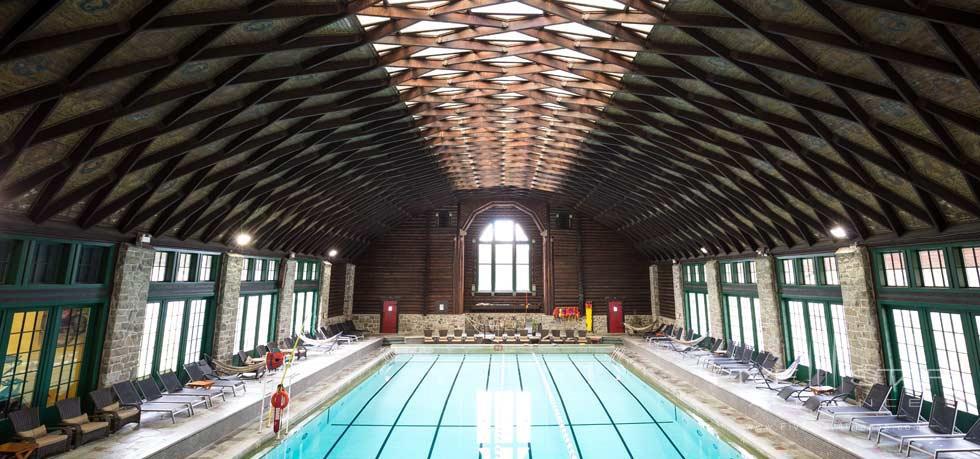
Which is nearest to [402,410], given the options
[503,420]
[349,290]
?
[503,420]

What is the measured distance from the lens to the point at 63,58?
14.5ft

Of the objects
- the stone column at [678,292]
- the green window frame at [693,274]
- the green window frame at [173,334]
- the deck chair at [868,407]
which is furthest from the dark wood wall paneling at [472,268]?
the deck chair at [868,407]

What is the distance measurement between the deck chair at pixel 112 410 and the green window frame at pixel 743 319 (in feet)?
48.1

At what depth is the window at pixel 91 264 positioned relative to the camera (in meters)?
7.66

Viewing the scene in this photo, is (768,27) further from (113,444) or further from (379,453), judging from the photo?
(113,444)

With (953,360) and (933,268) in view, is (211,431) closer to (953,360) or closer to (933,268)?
(953,360)

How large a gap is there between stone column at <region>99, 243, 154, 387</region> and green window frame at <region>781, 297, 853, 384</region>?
14.5m

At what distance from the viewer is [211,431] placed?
7438 mm

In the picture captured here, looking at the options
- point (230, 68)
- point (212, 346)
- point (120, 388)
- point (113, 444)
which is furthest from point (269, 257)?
point (230, 68)

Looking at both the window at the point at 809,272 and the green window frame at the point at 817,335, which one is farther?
the window at the point at 809,272

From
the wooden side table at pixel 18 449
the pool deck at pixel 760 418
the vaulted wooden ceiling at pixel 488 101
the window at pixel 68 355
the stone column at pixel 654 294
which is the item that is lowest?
the pool deck at pixel 760 418

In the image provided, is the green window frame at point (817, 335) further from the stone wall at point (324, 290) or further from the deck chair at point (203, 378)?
the stone wall at point (324, 290)

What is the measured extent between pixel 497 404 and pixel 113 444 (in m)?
7.24

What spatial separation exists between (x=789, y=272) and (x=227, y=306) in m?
14.7
